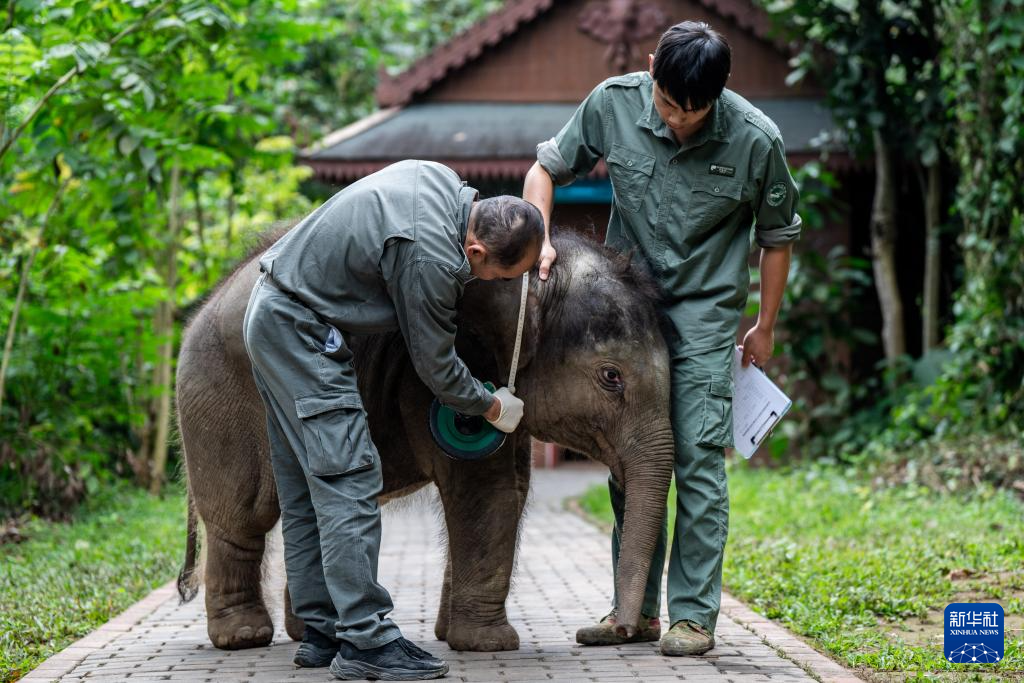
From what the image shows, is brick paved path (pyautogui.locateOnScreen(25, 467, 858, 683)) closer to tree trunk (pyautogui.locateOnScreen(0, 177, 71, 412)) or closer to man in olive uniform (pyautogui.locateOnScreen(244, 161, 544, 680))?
man in olive uniform (pyautogui.locateOnScreen(244, 161, 544, 680))

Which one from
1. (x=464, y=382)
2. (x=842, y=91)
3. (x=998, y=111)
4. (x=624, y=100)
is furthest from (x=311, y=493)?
(x=842, y=91)

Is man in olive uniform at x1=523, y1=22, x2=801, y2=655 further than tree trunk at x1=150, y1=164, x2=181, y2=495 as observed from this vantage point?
No

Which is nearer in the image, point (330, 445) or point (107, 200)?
point (330, 445)

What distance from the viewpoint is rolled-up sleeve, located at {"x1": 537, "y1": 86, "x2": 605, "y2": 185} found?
17.4ft

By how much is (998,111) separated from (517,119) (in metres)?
5.58

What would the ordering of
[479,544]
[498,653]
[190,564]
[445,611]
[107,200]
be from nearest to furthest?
[498,653]
[479,544]
[445,611]
[190,564]
[107,200]

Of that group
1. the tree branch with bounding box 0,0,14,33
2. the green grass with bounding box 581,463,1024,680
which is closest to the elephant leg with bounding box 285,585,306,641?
the green grass with bounding box 581,463,1024,680

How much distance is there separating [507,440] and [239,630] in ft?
4.23

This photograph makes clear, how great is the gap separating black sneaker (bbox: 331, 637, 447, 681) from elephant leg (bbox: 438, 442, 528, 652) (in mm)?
630

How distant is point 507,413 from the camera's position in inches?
186

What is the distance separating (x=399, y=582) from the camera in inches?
287

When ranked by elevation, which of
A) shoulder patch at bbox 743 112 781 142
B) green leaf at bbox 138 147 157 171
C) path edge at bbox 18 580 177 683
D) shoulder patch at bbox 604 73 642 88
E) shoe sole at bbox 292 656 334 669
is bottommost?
path edge at bbox 18 580 177 683

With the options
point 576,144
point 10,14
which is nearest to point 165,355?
point 10,14

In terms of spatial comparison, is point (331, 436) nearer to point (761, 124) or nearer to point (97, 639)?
point (97, 639)
